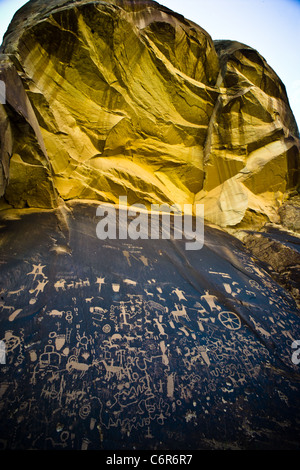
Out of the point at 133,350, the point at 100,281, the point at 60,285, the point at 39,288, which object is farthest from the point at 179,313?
the point at 39,288

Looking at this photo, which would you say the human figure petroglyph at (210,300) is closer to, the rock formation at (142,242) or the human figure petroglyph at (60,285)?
the rock formation at (142,242)

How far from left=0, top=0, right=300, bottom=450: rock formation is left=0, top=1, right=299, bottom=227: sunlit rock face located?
39mm

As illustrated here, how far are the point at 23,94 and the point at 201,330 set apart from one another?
4725 mm

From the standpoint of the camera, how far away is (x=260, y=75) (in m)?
6.69

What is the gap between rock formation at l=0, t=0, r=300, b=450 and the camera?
169cm

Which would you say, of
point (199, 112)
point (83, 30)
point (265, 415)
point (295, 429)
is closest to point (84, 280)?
point (265, 415)

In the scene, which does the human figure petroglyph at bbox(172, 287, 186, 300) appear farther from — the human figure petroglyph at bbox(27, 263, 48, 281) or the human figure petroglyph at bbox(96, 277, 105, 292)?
the human figure petroglyph at bbox(27, 263, 48, 281)

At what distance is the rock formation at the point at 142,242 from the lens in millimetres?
1687

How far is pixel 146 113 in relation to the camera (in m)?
5.73

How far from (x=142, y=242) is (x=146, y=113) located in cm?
407

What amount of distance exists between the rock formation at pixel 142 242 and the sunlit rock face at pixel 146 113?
39mm

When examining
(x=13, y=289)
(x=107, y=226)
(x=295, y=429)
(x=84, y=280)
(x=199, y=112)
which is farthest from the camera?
(x=199, y=112)

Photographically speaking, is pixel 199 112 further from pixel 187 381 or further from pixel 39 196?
pixel 187 381
